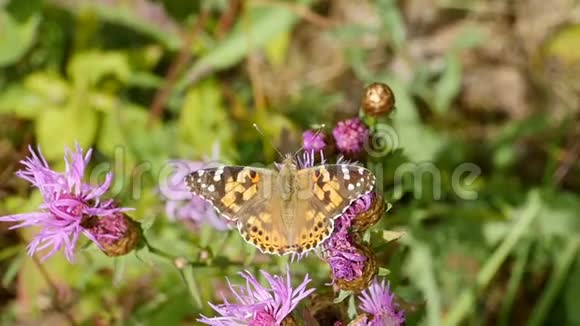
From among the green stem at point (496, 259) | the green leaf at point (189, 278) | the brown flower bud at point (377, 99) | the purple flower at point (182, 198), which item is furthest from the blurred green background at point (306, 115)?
the brown flower bud at point (377, 99)

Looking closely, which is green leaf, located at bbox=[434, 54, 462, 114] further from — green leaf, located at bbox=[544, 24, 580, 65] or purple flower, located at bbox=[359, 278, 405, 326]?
purple flower, located at bbox=[359, 278, 405, 326]

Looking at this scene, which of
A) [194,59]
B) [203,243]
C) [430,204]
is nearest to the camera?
Result: [203,243]

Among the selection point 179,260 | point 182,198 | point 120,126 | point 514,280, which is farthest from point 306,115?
point 179,260

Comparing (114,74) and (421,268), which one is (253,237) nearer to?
(421,268)

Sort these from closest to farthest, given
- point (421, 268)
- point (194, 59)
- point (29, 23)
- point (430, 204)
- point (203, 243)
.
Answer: point (203, 243) → point (421, 268) → point (430, 204) → point (29, 23) → point (194, 59)

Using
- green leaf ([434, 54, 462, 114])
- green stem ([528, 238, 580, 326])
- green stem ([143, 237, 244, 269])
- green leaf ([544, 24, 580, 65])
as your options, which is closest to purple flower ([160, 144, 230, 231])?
green stem ([143, 237, 244, 269])

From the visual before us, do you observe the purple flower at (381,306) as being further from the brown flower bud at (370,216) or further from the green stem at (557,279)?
the green stem at (557,279)

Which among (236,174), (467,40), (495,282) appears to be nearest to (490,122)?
(467,40)
